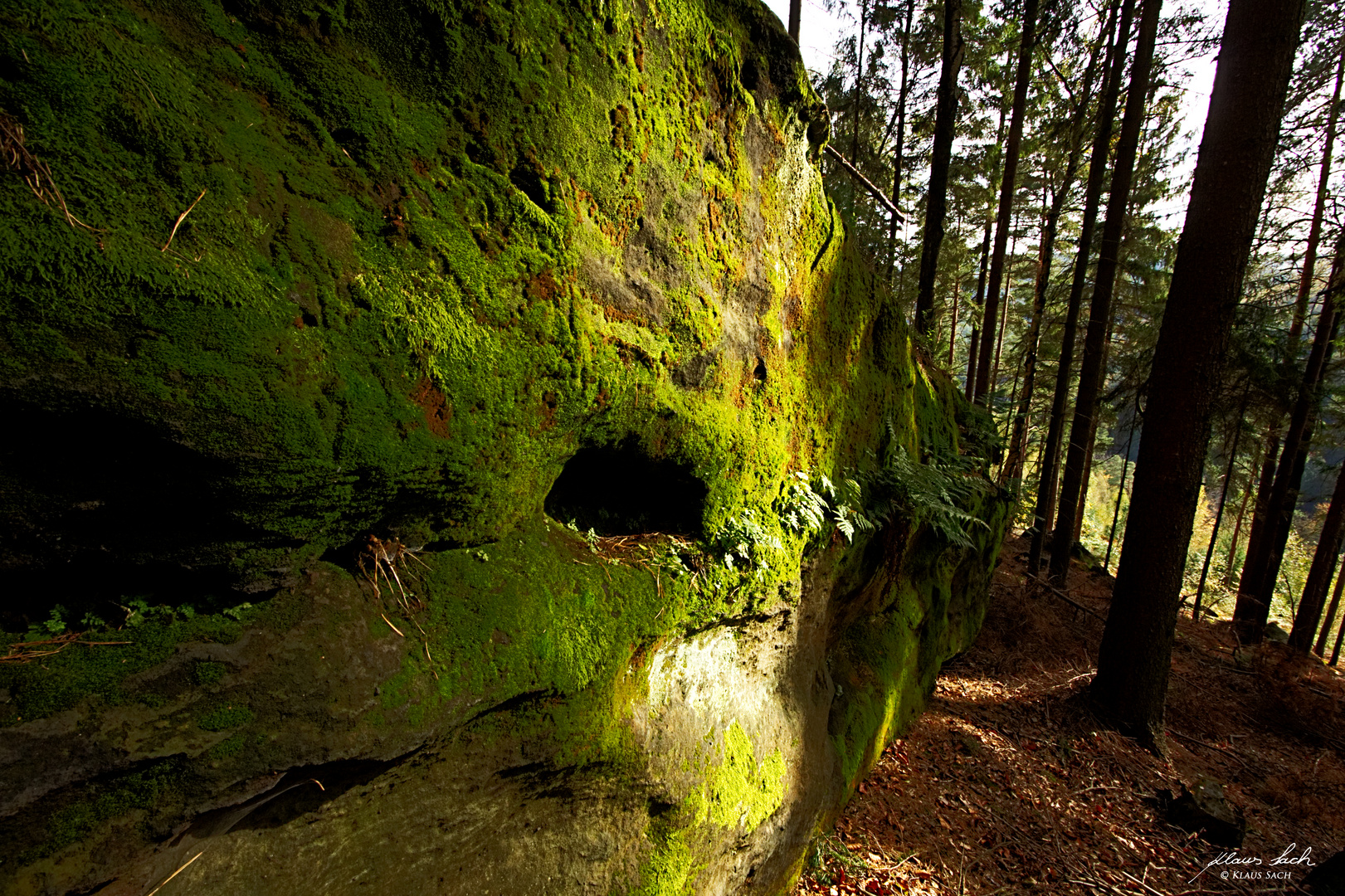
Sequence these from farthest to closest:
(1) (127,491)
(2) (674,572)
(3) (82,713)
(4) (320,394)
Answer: (2) (674,572)
(4) (320,394)
(1) (127,491)
(3) (82,713)

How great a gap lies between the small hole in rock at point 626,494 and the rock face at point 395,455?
0.08 ft

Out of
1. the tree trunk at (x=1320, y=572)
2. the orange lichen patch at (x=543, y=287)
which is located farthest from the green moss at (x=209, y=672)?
the tree trunk at (x=1320, y=572)

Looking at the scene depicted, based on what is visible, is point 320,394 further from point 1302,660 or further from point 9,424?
point 1302,660

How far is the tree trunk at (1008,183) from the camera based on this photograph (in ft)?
35.5

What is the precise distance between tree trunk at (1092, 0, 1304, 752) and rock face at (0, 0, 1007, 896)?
5520mm

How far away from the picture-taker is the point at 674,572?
11.3 ft

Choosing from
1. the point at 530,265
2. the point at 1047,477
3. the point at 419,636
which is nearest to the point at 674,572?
the point at 419,636

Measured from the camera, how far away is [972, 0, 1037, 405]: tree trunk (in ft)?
35.5

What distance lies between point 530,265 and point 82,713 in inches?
91.7

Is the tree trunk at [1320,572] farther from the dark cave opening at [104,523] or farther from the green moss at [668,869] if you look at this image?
the dark cave opening at [104,523]

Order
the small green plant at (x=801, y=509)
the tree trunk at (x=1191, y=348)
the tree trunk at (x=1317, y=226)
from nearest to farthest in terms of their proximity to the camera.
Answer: the small green plant at (x=801, y=509) < the tree trunk at (x=1191, y=348) < the tree trunk at (x=1317, y=226)

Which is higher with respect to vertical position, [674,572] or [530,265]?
[530,265]

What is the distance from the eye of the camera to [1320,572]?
40.7 ft

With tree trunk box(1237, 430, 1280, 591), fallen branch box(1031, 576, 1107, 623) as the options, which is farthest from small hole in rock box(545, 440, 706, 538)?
tree trunk box(1237, 430, 1280, 591)
